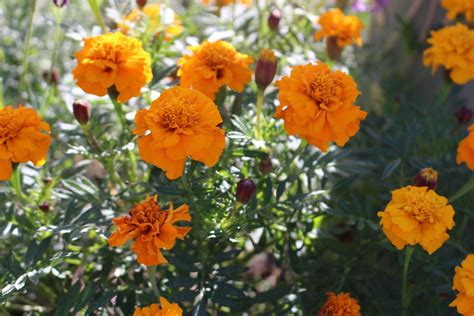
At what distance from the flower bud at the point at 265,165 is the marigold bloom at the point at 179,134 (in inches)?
8.6

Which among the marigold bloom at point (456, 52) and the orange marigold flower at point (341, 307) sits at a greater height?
the marigold bloom at point (456, 52)

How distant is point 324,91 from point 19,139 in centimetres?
52

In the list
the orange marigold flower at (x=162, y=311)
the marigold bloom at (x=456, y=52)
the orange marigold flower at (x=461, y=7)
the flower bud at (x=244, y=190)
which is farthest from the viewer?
the orange marigold flower at (x=461, y=7)

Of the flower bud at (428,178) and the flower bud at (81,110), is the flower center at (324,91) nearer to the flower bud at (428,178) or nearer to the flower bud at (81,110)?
the flower bud at (428,178)

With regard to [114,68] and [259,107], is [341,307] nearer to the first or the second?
[259,107]

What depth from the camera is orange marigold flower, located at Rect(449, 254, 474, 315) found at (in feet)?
3.22

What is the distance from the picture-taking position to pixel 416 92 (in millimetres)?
2266

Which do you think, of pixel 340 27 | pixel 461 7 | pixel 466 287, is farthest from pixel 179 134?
pixel 461 7

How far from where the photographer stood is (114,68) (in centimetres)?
113

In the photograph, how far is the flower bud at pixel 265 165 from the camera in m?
1.22

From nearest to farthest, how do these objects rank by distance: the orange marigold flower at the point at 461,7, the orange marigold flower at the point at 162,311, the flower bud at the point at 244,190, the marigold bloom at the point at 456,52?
the orange marigold flower at the point at 162,311, the flower bud at the point at 244,190, the marigold bloom at the point at 456,52, the orange marigold flower at the point at 461,7

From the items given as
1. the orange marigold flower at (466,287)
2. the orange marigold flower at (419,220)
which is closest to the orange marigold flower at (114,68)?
the orange marigold flower at (419,220)

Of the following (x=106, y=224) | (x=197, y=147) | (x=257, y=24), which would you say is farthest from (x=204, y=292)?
(x=257, y=24)

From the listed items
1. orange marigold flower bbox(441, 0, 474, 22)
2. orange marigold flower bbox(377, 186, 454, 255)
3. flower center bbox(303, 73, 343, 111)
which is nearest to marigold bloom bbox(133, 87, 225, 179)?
flower center bbox(303, 73, 343, 111)
